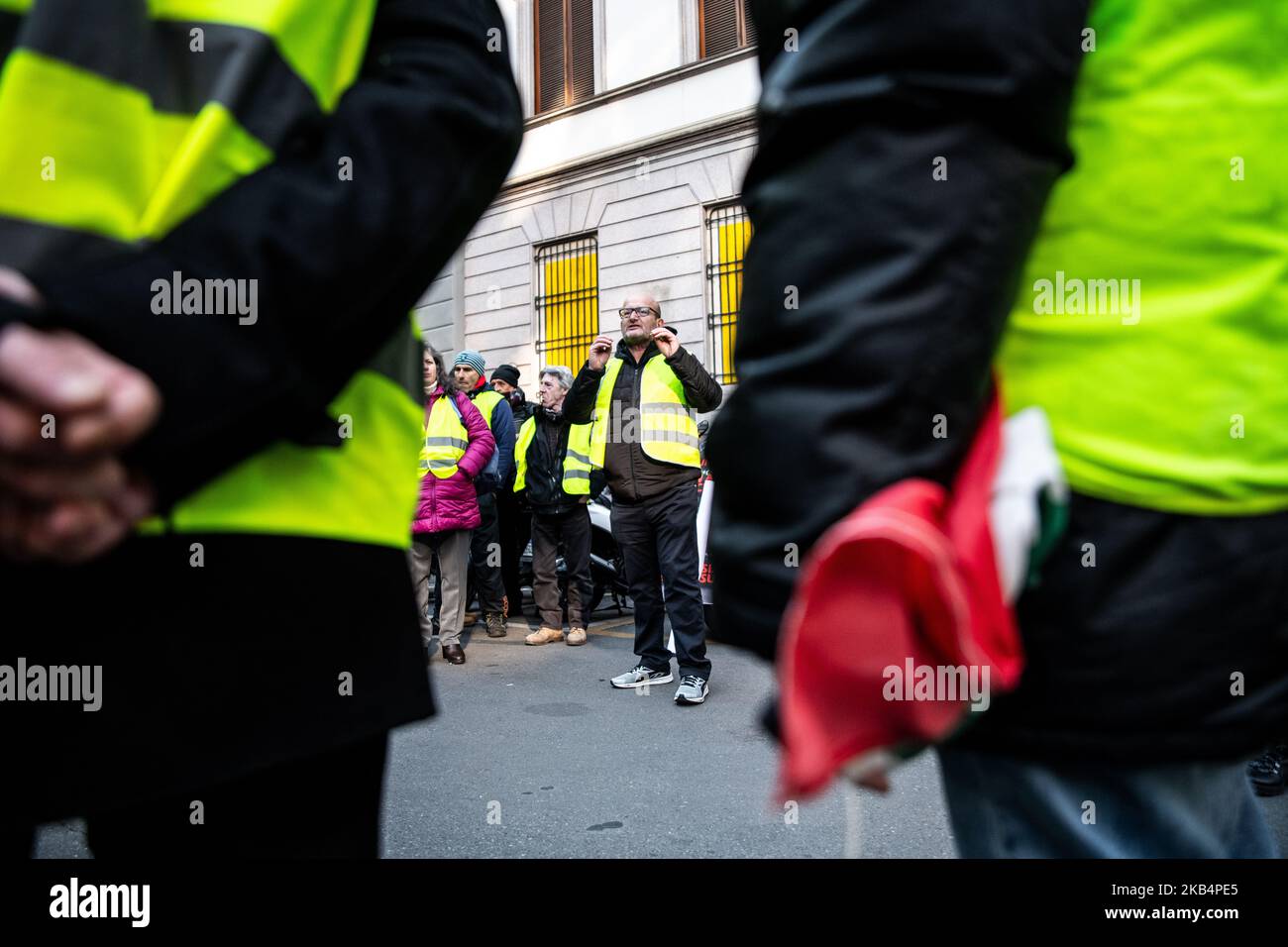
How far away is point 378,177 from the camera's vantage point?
34.8 inches

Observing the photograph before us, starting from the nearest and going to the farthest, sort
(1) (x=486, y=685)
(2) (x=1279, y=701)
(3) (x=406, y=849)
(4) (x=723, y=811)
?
(2) (x=1279, y=701)
(3) (x=406, y=849)
(4) (x=723, y=811)
(1) (x=486, y=685)

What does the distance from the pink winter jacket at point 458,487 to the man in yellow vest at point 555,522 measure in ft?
2.35

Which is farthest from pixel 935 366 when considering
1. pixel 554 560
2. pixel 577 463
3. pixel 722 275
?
pixel 722 275

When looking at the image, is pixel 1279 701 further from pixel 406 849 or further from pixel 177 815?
pixel 406 849

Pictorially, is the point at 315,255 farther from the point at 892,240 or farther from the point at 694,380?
the point at 694,380

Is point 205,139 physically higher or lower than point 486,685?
higher

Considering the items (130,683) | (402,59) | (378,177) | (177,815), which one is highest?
(402,59)

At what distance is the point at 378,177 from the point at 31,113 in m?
0.28

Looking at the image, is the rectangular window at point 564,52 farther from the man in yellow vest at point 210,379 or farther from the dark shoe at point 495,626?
the man in yellow vest at point 210,379

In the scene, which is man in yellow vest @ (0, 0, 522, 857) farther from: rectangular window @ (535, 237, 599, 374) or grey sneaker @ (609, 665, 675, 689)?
rectangular window @ (535, 237, 599, 374)

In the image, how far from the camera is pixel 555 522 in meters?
7.47

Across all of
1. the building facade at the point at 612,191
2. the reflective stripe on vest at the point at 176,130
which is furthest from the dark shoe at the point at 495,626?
the reflective stripe on vest at the point at 176,130

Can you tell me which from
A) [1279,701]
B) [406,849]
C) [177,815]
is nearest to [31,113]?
[177,815]

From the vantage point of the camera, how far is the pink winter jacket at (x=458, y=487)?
21.0ft
